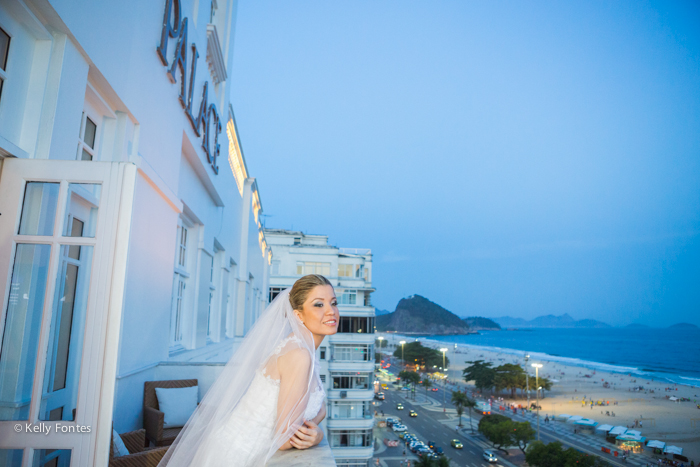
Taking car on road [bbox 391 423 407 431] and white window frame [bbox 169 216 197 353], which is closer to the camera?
white window frame [bbox 169 216 197 353]

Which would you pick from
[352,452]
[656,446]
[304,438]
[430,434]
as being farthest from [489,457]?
[304,438]

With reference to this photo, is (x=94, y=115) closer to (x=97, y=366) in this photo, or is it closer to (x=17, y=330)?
(x=17, y=330)

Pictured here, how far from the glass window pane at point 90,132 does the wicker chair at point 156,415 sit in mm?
3010

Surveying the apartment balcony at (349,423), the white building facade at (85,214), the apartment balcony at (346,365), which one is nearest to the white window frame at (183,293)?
the white building facade at (85,214)

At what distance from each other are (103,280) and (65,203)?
47 centimetres

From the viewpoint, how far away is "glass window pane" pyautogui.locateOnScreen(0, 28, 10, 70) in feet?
8.43

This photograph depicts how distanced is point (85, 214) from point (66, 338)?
71cm

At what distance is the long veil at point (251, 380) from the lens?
88.8 inches

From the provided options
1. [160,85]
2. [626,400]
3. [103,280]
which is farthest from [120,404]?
Answer: [626,400]

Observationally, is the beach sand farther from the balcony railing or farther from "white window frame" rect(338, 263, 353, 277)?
the balcony railing

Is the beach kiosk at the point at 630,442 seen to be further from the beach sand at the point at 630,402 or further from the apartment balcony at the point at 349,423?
the apartment balcony at the point at 349,423

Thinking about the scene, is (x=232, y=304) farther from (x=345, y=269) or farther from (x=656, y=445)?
(x=656, y=445)

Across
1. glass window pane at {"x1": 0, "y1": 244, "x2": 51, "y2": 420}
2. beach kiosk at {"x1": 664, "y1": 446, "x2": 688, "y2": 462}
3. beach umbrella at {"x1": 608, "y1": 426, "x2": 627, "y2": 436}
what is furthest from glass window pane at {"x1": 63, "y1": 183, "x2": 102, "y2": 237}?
beach umbrella at {"x1": 608, "y1": 426, "x2": 627, "y2": 436}

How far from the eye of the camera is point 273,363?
7.85 feet
